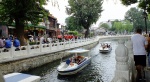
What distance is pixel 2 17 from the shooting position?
19203mm

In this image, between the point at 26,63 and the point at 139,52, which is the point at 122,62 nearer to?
the point at 139,52

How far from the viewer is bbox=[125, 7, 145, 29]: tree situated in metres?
101

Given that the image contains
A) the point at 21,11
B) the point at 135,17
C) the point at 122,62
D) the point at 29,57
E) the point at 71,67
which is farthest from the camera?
the point at 135,17

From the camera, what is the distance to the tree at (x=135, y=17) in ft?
333

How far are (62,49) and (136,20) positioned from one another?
294 ft

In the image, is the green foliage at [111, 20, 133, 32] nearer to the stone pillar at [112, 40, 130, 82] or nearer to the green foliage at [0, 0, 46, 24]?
the green foliage at [0, 0, 46, 24]

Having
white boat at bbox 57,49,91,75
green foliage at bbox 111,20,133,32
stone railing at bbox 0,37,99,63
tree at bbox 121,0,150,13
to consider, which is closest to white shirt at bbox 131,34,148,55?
white boat at bbox 57,49,91,75

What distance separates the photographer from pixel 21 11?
61.6 ft

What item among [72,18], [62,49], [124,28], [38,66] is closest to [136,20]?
[124,28]

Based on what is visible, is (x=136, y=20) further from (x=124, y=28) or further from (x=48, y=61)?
(x=48, y=61)

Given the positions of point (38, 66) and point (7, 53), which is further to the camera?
point (38, 66)

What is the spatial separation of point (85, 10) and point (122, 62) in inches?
1733

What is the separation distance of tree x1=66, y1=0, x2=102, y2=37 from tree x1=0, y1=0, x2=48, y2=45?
28.6 meters

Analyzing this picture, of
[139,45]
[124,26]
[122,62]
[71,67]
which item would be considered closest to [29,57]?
[71,67]
